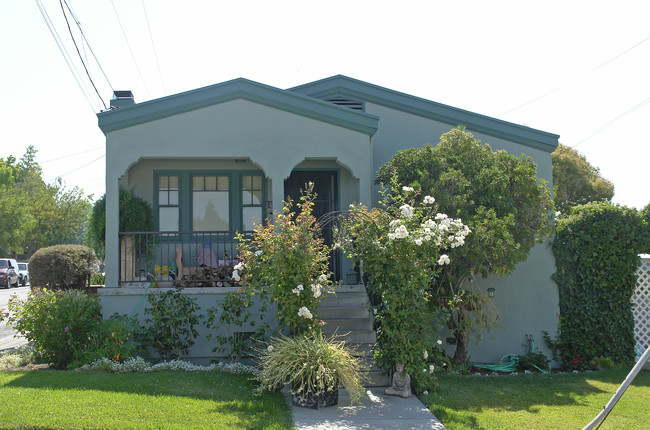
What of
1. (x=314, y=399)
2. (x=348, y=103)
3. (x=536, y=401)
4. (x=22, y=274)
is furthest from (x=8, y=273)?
(x=536, y=401)

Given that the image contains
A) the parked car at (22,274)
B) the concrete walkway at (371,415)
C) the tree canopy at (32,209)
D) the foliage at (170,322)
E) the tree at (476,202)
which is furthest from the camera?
the tree canopy at (32,209)

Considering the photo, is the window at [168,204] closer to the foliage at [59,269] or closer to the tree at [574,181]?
the foliage at [59,269]

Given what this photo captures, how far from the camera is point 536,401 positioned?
715 centimetres

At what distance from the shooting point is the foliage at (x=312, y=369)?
6.38 m

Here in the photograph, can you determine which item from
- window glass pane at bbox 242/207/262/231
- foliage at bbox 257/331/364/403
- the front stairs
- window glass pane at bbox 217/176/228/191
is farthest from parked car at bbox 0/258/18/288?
foliage at bbox 257/331/364/403

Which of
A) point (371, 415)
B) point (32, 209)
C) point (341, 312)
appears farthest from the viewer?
point (32, 209)

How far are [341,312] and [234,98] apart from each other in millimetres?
4118

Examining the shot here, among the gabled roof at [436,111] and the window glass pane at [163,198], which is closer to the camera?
the window glass pane at [163,198]

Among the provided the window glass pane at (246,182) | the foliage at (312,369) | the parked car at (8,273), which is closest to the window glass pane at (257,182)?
the window glass pane at (246,182)

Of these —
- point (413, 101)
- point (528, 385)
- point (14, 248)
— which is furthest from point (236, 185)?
point (14, 248)

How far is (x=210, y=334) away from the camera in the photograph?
28.0ft

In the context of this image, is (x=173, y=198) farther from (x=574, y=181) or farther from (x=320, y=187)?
(x=574, y=181)

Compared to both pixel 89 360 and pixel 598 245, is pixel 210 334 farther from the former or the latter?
pixel 598 245

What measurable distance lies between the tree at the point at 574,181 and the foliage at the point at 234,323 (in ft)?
57.5
